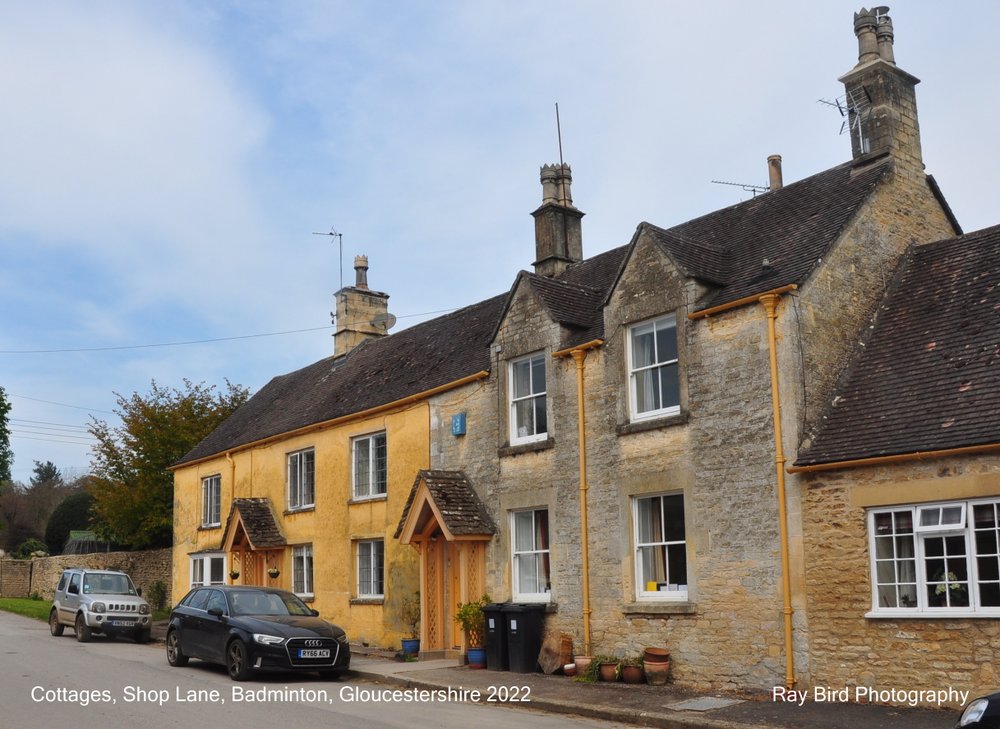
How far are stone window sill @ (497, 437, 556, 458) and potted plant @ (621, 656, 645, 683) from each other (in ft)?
13.1

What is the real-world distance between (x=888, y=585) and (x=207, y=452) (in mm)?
22392

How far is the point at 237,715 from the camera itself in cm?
1231

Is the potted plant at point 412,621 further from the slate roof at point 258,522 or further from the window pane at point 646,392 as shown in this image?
the window pane at point 646,392

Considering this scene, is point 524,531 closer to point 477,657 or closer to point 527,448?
point 527,448

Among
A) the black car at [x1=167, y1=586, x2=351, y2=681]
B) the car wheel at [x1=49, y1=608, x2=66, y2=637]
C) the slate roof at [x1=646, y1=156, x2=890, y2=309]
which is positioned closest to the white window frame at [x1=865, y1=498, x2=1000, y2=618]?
the slate roof at [x1=646, y1=156, x2=890, y2=309]

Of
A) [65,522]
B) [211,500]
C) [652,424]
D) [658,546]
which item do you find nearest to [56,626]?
[211,500]

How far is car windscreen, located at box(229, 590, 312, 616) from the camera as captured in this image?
17.4 meters

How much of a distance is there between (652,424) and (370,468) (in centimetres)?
891

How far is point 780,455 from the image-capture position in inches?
550

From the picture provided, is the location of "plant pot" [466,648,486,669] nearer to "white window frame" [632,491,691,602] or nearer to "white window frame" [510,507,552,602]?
"white window frame" [510,507,552,602]

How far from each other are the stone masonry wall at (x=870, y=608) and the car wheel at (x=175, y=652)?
11048mm

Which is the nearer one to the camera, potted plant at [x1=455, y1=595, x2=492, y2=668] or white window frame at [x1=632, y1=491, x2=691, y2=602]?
white window frame at [x1=632, y1=491, x2=691, y2=602]

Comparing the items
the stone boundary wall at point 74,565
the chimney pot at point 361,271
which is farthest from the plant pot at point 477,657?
the stone boundary wall at point 74,565

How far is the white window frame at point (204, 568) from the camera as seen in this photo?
28.5m
